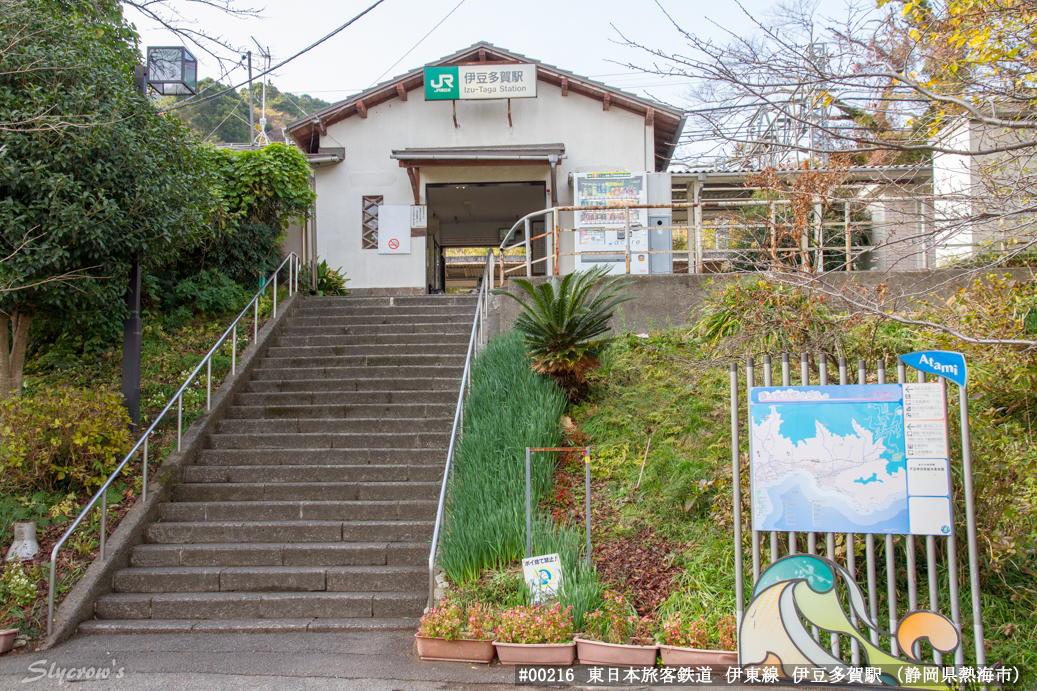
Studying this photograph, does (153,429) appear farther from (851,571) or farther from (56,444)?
(851,571)

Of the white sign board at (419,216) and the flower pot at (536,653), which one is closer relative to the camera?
the flower pot at (536,653)

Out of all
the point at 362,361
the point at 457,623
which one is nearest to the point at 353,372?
the point at 362,361

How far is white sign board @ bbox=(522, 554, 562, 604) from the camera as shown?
5.08 metres

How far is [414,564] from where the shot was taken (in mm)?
6160

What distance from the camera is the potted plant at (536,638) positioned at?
4668mm

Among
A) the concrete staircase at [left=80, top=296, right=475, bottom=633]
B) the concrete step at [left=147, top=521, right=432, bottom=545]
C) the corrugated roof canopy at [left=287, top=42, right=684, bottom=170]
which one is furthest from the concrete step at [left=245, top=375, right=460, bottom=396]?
the corrugated roof canopy at [left=287, top=42, right=684, bottom=170]

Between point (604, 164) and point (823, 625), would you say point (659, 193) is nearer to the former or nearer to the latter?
point (604, 164)

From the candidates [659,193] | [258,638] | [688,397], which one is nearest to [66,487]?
[258,638]

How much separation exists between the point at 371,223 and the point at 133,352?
6.96 metres

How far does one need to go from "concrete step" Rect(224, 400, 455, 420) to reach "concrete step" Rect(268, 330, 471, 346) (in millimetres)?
1610

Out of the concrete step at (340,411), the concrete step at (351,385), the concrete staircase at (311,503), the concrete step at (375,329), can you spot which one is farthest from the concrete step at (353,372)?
the concrete step at (375,329)

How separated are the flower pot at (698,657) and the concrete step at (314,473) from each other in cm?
330

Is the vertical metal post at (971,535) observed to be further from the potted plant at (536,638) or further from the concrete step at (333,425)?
the concrete step at (333,425)

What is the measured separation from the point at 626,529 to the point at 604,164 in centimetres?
937
